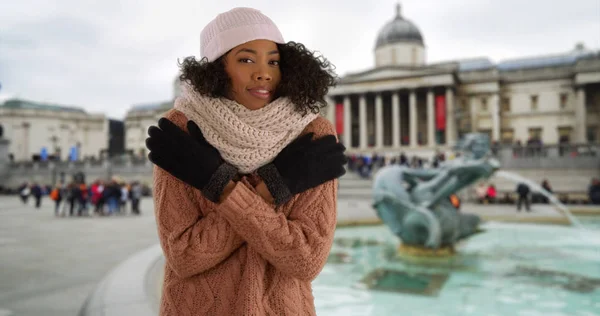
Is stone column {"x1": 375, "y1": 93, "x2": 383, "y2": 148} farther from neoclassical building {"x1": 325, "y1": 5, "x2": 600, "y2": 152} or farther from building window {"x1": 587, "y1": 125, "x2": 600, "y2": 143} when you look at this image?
building window {"x1": 587, "y1": 125, "x2": 600, "y2": 143}

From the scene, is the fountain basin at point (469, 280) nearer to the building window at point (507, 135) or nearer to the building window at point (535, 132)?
the building window at point (535, 132)

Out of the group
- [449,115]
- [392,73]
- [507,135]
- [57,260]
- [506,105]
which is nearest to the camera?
[57,260]

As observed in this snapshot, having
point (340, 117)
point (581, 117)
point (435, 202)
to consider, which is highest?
point (340, 117)

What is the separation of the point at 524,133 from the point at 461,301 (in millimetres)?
50390

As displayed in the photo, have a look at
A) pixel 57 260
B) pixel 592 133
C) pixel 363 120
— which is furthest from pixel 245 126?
pixel 592 133

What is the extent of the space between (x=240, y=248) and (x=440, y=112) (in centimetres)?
4904

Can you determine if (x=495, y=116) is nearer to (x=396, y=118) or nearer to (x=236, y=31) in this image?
(x=396, y=118)

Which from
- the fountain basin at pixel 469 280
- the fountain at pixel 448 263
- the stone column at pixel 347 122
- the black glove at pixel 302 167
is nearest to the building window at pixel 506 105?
the stone column at pixel 347 122

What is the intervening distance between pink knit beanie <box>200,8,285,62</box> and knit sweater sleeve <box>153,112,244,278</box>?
0.49m

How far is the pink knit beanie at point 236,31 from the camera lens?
1565 millimetres

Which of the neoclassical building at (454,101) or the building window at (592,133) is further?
the neoclassical building at (454,101)

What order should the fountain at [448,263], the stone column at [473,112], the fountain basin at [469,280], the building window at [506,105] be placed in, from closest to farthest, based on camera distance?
the fountain basin at [469,280] < the fountain at [448,263] < the stone column at [473,112] < the building window at [506,105]

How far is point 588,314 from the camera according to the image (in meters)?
4.86

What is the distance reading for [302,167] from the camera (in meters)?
1.54
